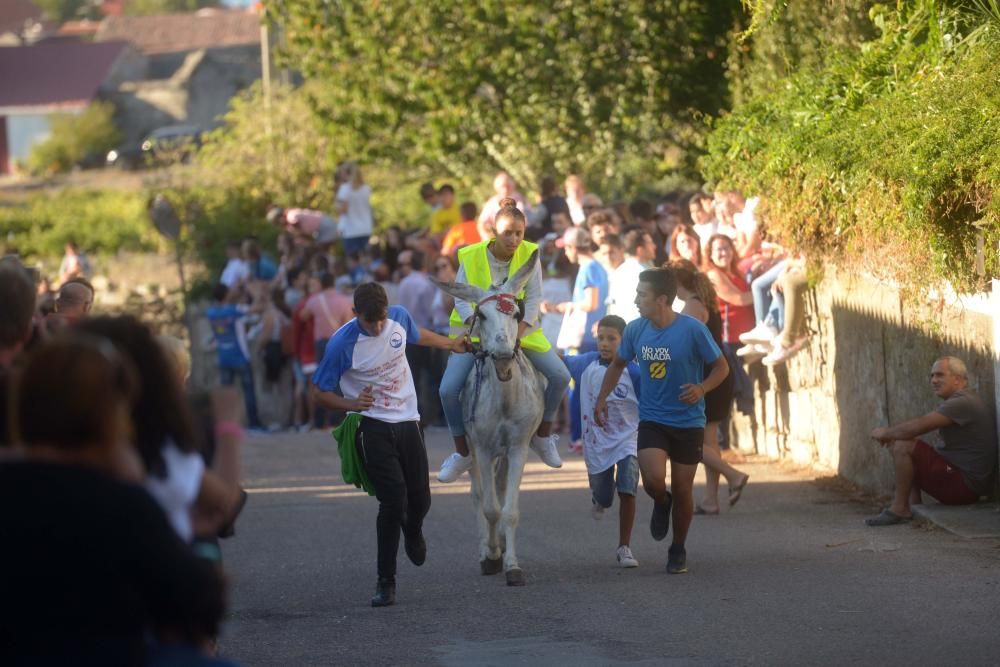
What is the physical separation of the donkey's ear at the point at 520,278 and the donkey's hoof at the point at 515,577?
1.74 m

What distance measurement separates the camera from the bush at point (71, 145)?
72.4 m

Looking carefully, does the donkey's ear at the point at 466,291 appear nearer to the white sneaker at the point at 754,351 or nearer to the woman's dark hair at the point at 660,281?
the woman's dark hair at the point at 660,281

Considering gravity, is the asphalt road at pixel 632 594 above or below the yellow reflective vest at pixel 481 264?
below

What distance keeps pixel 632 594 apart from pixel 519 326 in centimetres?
181

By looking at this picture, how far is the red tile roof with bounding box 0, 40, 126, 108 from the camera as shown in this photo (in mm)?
79562

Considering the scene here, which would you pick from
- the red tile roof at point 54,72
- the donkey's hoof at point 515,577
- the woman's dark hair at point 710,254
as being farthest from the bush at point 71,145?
the donkey's hoof at point 515,577

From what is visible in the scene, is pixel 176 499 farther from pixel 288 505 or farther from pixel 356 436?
pixel 288 505

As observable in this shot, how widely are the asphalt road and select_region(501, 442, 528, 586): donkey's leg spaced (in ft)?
0.37

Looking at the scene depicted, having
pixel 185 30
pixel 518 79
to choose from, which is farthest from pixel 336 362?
pixel 185 30

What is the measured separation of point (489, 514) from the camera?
10.8m

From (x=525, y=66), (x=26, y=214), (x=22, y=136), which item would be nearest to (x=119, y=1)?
(x=22, y=136)

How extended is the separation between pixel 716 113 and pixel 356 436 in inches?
631

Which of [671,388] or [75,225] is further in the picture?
[75,225]

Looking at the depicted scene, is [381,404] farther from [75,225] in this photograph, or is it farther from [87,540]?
[75,225]
